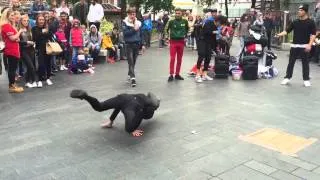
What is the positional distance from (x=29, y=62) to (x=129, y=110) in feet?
14.3

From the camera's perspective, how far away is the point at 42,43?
9.75 m

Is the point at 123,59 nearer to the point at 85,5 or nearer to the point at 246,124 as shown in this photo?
the point at 85,5

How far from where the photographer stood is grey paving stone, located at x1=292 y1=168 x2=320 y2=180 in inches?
178

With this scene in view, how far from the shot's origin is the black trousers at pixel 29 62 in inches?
364

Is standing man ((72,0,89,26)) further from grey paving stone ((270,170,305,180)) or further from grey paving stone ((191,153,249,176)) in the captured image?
grey paving stone ((270,170,305,180))

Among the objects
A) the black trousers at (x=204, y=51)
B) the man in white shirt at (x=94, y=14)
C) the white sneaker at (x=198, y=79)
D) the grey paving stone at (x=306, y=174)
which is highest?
the man in white shirt at (x=94, y=14)

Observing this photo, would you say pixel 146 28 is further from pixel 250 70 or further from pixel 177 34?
pixel 250 70

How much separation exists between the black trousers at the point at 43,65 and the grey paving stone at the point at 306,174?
21.9ft

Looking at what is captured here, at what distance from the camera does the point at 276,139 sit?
5750 millimetres

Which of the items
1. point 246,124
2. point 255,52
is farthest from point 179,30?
point 246,124

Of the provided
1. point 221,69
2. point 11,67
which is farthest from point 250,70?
point 11,67

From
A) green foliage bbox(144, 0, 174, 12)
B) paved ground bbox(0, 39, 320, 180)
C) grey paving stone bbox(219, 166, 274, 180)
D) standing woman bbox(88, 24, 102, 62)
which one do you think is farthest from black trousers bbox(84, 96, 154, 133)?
green foliage bbox(144, 0, 174, 12)

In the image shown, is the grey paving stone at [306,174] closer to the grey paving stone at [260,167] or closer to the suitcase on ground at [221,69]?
the grey paving stone at [260,167]

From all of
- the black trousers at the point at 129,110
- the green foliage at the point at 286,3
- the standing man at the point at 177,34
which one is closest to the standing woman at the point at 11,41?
the standing man at the point at 177,34
